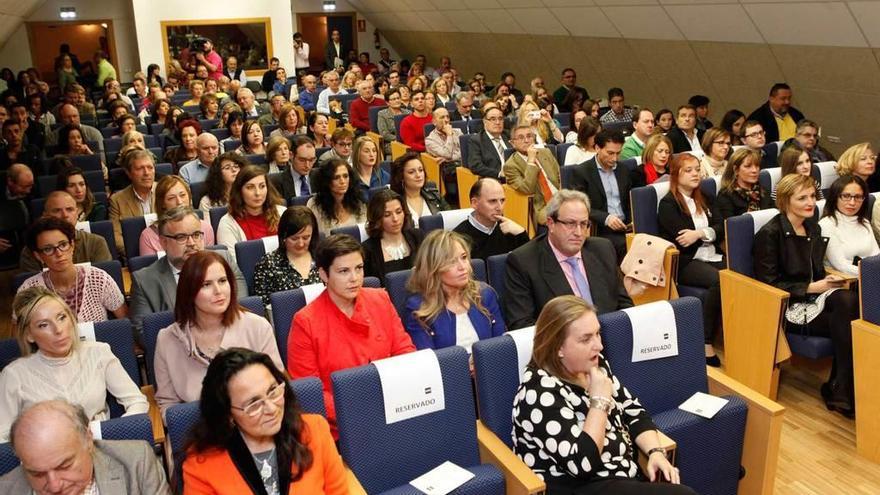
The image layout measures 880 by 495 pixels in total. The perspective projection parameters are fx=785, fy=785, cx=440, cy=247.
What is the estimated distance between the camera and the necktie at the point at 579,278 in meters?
3.76

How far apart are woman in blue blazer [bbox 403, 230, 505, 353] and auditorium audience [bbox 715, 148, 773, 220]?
7.75 ft

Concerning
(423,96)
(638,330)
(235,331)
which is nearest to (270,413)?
(235,331)

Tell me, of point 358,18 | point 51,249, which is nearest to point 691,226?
point 51,249

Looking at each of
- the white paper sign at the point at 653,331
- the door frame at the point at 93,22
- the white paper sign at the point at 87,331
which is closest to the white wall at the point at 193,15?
the door frame at the point at 93,22

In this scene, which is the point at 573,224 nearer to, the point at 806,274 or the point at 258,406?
the point at 806,274

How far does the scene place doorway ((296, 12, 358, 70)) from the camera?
1805 cm

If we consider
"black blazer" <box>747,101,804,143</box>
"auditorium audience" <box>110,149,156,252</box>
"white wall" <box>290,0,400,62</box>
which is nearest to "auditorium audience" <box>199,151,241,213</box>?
"auditorium audience" <box>110,149,156,252</box>

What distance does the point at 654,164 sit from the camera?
589 cm

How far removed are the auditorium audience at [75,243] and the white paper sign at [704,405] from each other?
3.27 m

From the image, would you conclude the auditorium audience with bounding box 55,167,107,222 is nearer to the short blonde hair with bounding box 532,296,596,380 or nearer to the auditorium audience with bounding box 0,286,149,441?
the auditorium audience with bounding box 0,286,149,441

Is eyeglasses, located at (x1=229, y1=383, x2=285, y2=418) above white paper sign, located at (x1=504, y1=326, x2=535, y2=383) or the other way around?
above

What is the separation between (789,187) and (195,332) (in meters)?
3.15

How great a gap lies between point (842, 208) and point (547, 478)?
2793 millimetres

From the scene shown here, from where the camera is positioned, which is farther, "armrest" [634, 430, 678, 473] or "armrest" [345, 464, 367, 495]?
"armrest" [634, 430, 678, 473]
